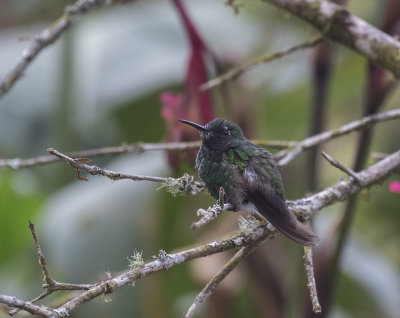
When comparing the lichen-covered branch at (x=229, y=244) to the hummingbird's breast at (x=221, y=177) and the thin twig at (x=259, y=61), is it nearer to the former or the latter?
the hummingbird's breast at (x=221, y=177)

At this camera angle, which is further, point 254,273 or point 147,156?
point 147,156

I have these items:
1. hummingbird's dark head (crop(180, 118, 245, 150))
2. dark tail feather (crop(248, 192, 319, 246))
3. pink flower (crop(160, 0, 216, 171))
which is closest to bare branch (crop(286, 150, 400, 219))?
dark tail feather (crop(248, 192, 319, 246))

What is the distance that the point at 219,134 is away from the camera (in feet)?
5.69

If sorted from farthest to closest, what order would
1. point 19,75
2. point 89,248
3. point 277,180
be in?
point 89,248
point 19,75
point 277,180

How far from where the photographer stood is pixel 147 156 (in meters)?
3.10

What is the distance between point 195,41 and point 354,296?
1.95 meters

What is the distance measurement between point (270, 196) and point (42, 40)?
787mm

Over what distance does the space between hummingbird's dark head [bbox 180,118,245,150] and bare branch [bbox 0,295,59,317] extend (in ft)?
2.31

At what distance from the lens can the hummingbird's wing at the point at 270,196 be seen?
4.64 feet

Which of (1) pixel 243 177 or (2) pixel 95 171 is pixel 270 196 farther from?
(2) pixel 95 171

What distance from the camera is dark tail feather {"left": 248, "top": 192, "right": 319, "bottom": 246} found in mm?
1408

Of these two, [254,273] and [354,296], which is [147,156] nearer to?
[254,273]

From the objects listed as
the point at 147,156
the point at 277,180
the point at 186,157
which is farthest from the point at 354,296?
the point at 277,180

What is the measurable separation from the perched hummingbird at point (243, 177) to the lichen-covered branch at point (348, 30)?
1.29 ft
